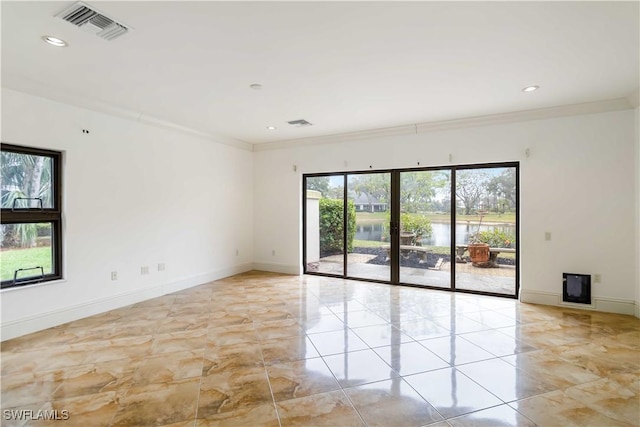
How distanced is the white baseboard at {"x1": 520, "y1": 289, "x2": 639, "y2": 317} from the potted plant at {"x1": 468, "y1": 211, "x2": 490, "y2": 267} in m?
0.69

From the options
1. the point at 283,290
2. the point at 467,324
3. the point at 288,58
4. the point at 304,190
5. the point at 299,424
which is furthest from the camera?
the point at 304,190

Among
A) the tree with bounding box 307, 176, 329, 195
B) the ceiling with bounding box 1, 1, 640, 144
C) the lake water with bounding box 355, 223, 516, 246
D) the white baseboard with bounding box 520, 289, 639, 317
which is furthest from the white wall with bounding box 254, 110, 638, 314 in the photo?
the tree with bounding box 307, 176, 329, 195

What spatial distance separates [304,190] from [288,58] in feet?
12.4

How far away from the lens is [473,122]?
4.91 meters

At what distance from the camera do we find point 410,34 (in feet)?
8.33

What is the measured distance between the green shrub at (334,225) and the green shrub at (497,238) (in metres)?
2.25

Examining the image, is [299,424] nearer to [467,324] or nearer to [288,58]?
[467,324]

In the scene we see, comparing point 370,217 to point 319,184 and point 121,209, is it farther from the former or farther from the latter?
point 121,209

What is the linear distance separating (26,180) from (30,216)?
1.38 ft

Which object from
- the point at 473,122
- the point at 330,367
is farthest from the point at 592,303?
the point at 330,367

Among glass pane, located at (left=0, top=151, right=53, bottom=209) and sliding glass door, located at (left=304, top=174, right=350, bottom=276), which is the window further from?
sliding glass door, located at (left=304, top=174, right=350, bottom=276)

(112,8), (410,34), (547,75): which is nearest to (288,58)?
(410,34)

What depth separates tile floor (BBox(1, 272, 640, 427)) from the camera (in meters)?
2.18

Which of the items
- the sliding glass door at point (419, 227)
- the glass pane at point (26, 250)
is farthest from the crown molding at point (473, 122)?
the glass pane at point (26, 250)
